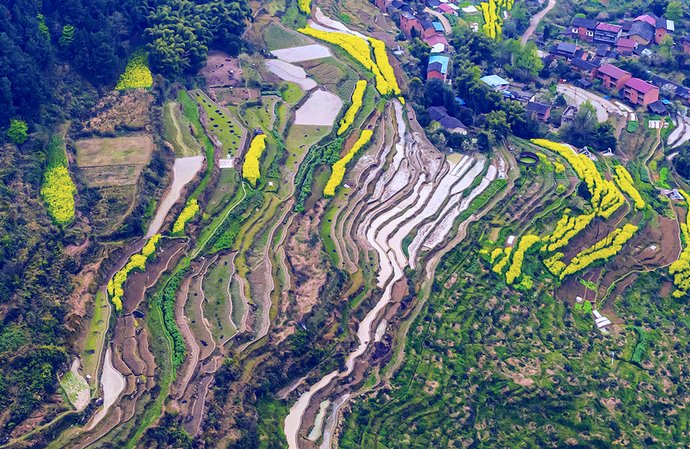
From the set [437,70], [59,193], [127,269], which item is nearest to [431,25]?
[437,70]

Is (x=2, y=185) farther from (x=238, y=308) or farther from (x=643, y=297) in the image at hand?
(x=643, y=297)

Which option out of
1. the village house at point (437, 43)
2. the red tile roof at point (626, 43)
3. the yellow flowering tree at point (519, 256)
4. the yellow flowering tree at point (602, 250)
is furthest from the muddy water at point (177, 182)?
the red tile roof at point (626, 43)

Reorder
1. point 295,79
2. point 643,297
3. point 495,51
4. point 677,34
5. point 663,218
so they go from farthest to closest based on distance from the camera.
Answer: point 677,34 → point 495,51 → point 295,79 → point 663,218 → point 643,297

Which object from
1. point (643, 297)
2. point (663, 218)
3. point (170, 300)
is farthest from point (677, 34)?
point (170, 300)

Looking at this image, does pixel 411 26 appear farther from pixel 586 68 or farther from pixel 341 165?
pixel 341 165

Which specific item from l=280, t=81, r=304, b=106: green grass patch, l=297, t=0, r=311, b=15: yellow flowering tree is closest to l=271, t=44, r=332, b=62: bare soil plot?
l=280, t=81, r=304, b=106: green grass patch

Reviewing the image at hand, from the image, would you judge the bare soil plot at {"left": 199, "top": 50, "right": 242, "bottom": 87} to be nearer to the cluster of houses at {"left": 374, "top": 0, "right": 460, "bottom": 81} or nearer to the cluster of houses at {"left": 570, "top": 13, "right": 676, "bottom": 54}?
the cluster of houses at {"left": 374, "top": 0, "right": 460, "bottom": 81}
